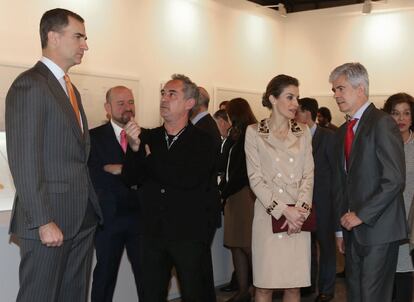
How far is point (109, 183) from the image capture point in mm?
3395

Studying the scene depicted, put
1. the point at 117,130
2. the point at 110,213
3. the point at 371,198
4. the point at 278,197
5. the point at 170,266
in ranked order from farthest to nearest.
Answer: the point at 117,130, the point at 110,213, the point at 278,197, the point at 170,266, the point at 371,198

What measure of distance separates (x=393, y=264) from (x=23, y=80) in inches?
80.4

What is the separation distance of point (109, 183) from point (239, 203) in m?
1.26

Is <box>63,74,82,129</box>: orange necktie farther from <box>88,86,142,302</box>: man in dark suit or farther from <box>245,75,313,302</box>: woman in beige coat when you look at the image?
<box>245,75,313,302</box>: woman in beige coat

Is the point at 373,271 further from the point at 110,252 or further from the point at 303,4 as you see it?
the point at 303,4

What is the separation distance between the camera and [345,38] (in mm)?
8297

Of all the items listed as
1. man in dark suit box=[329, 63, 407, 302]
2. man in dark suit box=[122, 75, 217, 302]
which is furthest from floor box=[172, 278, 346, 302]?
man in dark suit box=[329, 63, 407, 302]

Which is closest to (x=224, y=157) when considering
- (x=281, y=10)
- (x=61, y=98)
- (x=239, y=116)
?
(x=239, y=116)

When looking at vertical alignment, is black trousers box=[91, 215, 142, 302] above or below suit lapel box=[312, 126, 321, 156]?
below

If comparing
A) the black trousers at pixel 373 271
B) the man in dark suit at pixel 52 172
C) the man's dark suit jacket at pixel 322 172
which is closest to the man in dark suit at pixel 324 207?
the man's dark suit jacket at pixel 322 172

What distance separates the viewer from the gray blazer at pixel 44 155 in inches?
86.8

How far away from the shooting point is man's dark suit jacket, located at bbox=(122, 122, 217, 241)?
282 cm

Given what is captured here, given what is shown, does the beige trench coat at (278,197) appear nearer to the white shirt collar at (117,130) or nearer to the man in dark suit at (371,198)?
the man in dark suit at (371,198)

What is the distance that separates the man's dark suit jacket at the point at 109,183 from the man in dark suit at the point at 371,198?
140 centimetres
